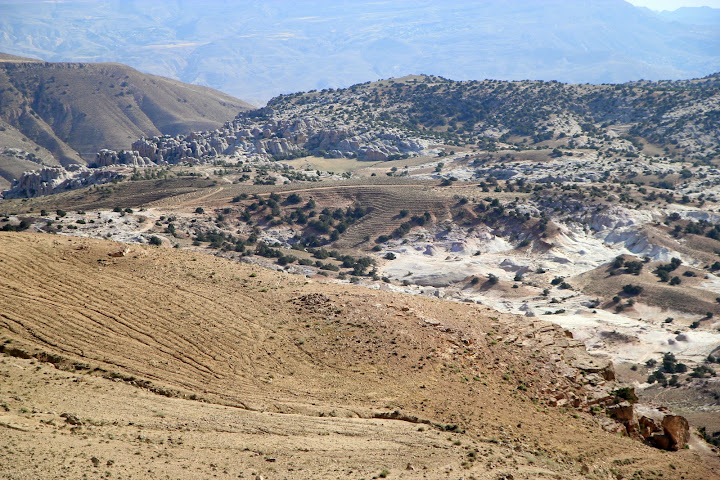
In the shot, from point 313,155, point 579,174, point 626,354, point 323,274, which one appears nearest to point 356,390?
point 626,354

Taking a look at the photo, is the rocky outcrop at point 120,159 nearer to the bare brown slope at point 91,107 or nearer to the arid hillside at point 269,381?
the bare brown slope at point 91,107

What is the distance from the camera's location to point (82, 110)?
157m

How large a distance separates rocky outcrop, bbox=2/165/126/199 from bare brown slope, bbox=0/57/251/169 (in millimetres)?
63514

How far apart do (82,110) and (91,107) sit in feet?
9.82

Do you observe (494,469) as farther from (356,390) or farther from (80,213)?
(80,213)

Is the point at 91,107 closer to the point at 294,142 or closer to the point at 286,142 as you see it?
the point at 294,142

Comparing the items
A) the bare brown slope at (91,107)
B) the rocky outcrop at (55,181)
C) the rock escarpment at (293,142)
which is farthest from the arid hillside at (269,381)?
the bare brown slope at (91,107)

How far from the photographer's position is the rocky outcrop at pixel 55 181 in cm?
7069

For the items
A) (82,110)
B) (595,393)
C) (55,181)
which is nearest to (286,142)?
(55,181)

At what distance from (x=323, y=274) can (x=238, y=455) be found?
32100 millimetres

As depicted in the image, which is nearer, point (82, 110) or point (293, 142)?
point (293, 142)

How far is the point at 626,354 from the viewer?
36.5 meters

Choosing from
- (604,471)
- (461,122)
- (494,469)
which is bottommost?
(604,471)

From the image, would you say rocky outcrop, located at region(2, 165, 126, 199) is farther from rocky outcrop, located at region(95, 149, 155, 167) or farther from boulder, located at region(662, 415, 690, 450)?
boulder, located at region(662, 415, 690, 450)
